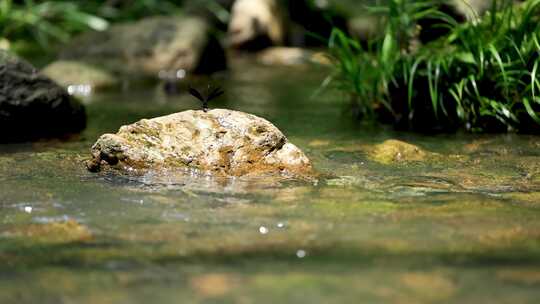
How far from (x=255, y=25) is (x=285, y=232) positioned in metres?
8.42

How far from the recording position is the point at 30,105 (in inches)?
201

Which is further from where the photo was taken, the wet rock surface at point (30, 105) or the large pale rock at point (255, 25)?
the large pale rock at point (255, 25)

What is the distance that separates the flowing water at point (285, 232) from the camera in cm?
222

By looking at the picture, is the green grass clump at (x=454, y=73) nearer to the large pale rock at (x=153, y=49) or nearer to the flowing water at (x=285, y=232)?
the flowing water at (x=285, y=232)

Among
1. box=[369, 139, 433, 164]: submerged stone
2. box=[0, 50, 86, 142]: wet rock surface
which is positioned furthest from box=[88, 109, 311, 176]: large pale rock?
box=[0, 50, 86, 142]: wet rock surface

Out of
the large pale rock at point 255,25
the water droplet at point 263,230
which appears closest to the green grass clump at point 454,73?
the water droplet at point 263,230

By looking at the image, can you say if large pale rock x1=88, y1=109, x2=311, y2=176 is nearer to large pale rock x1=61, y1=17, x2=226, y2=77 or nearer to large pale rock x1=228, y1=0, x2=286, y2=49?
large pale rock x1=61, y1=17, x2=226, y2=77

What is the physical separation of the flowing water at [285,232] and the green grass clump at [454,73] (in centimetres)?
63

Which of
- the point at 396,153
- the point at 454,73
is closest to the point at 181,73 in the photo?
the point at 454,73

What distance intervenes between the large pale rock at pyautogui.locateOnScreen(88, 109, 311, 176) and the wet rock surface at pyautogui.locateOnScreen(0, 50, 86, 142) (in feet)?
4.75

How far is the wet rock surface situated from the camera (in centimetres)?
498

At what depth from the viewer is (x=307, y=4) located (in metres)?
12.1

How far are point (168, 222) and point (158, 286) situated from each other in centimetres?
63

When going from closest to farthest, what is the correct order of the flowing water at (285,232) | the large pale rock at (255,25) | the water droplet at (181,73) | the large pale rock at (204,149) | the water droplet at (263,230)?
1. the flowing water at (285,232)
2. the water droplet at (263,230)
3. the large pale rock at (204,149)
4. the water droplet at (181,73)
5. the large pale rock at (255,25)
